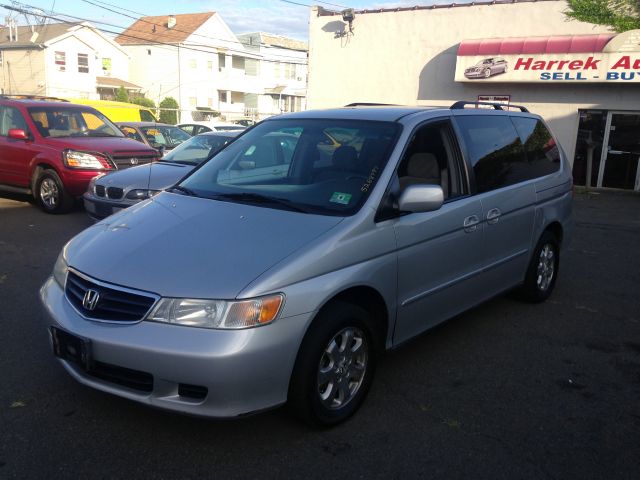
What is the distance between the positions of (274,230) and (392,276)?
783mm

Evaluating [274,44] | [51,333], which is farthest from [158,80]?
[51,333]

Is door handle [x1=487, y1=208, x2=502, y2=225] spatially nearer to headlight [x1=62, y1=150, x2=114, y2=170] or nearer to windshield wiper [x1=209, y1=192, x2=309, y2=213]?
windshield wiper [x1=209, y1=192, x2=309, y2=213]

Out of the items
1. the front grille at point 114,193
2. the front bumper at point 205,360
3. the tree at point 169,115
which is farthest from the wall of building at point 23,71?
the front bumper at point 205,360

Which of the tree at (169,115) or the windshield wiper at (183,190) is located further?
the tree at (169,115)

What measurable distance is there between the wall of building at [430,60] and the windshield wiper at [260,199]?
14.4 m

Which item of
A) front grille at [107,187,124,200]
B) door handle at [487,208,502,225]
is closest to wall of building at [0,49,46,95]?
front grille at [107,187,124,200]

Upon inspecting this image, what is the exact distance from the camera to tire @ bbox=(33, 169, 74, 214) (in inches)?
379

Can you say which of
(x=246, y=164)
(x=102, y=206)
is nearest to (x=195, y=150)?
(x=102, y=206)

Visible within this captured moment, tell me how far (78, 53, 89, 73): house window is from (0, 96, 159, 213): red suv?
36.5 meters

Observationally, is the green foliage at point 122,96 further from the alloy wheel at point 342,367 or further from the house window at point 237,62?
the alloy wheel at point 342,367

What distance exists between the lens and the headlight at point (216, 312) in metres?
2.91

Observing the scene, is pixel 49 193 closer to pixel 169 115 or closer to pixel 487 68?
pixel 487 68

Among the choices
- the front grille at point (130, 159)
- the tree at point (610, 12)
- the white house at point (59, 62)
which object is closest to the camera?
the front grille at point (130, 159)

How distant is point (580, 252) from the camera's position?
8336 millimetres
